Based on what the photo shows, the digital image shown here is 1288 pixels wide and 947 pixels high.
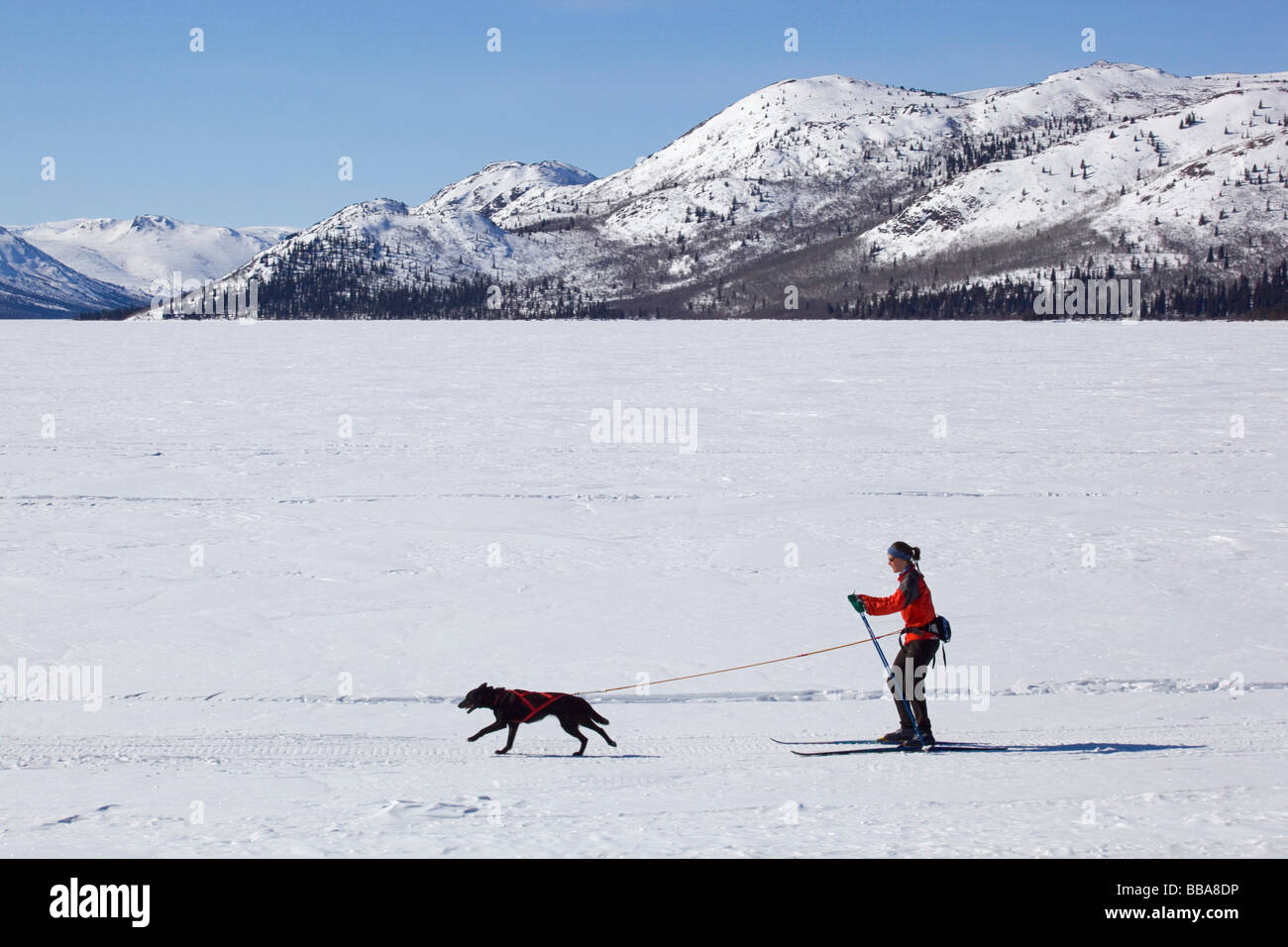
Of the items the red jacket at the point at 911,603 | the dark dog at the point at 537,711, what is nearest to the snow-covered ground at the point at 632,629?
the dark dog at the point at 537,711

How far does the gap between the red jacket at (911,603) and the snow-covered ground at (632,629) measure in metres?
0.86

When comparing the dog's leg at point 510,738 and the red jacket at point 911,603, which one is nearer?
the dog's leg at point 510,738

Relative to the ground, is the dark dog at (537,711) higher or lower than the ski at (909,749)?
higher

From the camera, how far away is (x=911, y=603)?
6.96 metres

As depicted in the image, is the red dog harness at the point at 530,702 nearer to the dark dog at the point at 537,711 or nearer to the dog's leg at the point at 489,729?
the dark dog at the point at 537,711

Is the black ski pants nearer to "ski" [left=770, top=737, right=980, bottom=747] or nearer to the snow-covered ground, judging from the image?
"ski" [left=770, top=737, right=980, bottom=747]

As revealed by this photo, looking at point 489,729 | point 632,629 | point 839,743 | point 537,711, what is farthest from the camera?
point 632,629

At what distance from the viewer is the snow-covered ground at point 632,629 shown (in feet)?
17.8

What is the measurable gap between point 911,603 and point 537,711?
2524 millimetres

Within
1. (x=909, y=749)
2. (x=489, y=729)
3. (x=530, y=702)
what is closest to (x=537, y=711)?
(x=530, y=702)

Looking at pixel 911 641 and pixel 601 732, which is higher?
pixel 911 641

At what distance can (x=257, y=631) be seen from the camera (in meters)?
9.58

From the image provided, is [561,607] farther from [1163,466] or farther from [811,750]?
[1163,466]

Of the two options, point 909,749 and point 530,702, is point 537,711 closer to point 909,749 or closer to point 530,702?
point 530,702
